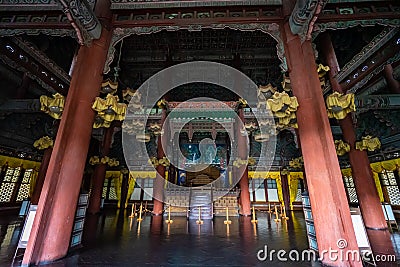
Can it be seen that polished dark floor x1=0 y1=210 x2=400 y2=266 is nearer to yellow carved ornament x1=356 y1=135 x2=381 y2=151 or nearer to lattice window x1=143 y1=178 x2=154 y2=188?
yellow carved ornament x1=356 y1=135 x2=381 y2=151

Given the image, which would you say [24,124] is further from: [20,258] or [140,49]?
[20,258]

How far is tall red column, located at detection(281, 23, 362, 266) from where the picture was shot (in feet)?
10.2

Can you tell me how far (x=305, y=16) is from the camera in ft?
13.3

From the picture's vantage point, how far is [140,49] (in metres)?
10.1

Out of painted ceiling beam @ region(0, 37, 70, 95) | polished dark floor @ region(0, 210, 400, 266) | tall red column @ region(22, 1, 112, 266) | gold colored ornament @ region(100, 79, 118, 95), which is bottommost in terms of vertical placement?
polished dark floor @ region(0, 210, 400, 266)

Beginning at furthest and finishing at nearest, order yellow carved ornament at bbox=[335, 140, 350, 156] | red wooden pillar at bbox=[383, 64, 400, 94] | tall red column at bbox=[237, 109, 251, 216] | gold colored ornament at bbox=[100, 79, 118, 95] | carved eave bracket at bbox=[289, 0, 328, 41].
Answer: tall red column at bbox=[237, 109, 251, 216]
red wooden pillar at bbox=[383, 64, 400, 94]
yellow carved ornament at bbox=[335, 140, 350, 156]
gold colored ornament at bbox=[100, 79, 118, 95]
carved eave bracket at bbox=[289, 0, 328, 41]

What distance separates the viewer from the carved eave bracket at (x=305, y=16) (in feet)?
12.3

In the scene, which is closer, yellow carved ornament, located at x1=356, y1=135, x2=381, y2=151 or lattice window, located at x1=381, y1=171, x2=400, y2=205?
yellow carved ornament, located at x1=356, y1=135, x2=381, y2=151

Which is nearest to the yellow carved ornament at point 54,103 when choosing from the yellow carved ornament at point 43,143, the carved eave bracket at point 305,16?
the yellow carved ornament at point 43,143

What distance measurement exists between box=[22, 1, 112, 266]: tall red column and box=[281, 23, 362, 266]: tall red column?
425cm

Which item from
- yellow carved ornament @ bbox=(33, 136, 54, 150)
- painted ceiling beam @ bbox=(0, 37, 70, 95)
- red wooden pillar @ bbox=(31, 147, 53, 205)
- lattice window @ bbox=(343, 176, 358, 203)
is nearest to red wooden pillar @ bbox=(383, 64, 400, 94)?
lattice window @ bbox=(343, 176, 358, 203)

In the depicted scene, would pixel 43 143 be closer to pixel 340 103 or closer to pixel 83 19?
pixel 83 19

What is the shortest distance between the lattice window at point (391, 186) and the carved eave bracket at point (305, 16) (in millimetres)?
12412

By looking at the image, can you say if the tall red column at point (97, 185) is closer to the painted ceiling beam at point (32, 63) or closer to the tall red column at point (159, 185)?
the tall red column at point (159, 185)
